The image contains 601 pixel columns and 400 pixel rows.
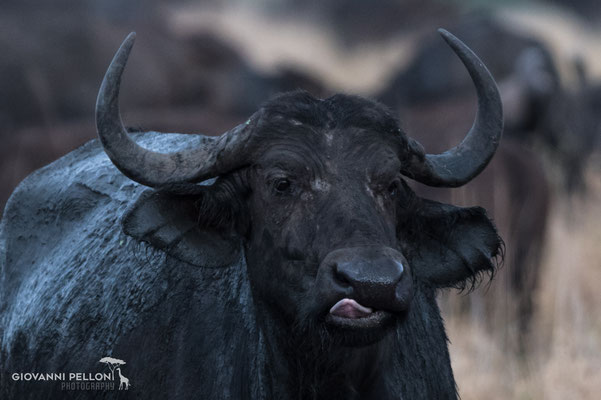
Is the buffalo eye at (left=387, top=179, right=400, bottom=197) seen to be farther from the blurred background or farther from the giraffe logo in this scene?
the giraffe logo

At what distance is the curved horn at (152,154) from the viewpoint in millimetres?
4137

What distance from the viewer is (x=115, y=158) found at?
419cm

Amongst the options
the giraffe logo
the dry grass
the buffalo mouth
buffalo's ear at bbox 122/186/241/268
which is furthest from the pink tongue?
the dry grass

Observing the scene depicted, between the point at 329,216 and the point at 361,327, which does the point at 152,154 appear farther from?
the point at 361,327

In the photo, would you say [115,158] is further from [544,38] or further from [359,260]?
[544,38]

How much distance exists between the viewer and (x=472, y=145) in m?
4.58

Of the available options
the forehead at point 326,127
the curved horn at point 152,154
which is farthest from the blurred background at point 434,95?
the curved horn at point 152,154

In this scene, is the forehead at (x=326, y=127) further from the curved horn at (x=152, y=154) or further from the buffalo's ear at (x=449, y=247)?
the buffalo's ear at (x=449, y=247)

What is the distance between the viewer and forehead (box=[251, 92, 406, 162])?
4086 millimetres

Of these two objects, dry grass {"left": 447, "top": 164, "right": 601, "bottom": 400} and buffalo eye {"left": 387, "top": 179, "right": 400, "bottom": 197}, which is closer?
buffalo eye {"left": 387, "top": 179, "right": 400, "bottom": 197}

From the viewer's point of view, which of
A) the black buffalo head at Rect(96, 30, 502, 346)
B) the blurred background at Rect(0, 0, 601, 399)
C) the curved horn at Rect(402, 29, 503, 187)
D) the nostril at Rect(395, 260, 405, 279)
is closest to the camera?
the nostril at Rect(395, 260, 405, 279)

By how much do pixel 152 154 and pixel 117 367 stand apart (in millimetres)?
1188

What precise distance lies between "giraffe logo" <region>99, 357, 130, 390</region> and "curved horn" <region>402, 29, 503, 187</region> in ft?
5.86

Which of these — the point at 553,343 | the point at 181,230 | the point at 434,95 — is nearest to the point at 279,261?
the point at 181,230
